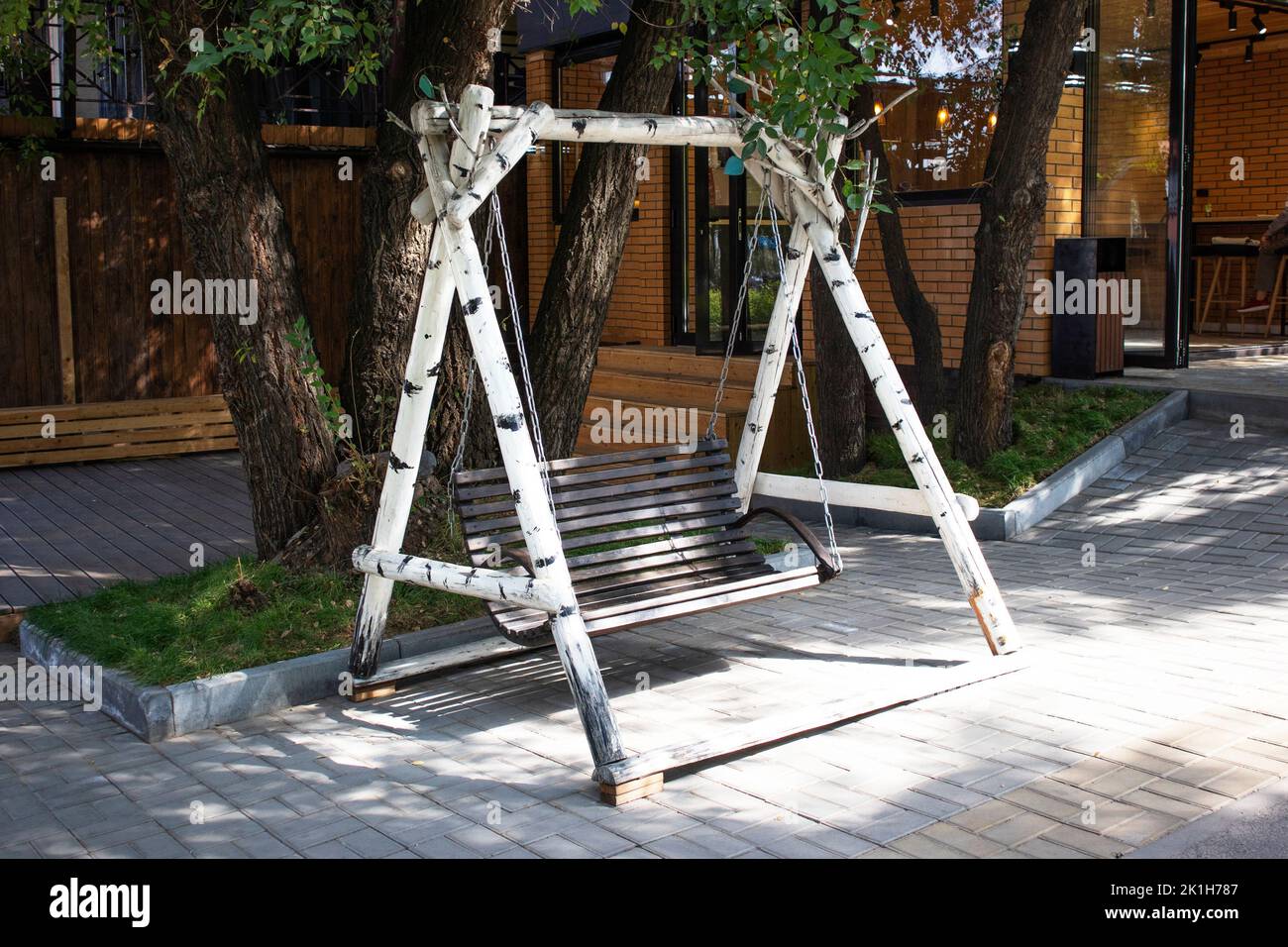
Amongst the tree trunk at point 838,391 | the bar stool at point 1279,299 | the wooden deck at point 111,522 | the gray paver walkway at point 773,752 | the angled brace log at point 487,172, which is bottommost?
the gray paver walkway at point 773,752

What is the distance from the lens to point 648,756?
447 cm

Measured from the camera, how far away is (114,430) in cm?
1204

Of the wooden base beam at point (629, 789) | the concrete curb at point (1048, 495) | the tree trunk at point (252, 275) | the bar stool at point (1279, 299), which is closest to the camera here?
the wooden base beam at point (629, 789)

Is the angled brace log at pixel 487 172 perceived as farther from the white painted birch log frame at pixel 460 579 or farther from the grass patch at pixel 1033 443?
the grass patch at pixel 1033 443

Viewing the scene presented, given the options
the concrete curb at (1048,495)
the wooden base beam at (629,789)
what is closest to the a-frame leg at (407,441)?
the wooden base beam at (629,789)

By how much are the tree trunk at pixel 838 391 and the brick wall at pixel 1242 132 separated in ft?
29.2

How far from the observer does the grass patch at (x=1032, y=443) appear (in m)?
8.88

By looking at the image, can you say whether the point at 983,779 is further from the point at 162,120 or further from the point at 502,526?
the point at 162,120

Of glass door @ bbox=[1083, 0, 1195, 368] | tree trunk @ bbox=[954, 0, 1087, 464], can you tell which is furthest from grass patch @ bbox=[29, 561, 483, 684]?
glass door @ bbox=[1083, 0, 1195, 368]

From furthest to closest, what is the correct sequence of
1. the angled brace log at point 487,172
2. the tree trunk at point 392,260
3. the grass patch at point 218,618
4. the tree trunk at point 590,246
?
the tree trunk at point 590,246 → the tree trunk at point 392,260 → the grass patch at point 218,618 → the angled brace log at point 487,172

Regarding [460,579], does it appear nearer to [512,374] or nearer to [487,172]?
[512,374]

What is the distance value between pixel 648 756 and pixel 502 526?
1421 millimetres

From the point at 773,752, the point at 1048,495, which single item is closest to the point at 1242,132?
the point at 1048,495
